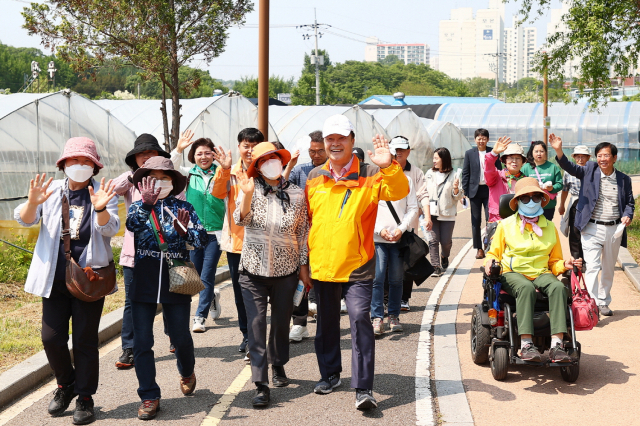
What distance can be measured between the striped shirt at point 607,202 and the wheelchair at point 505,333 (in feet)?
8.17

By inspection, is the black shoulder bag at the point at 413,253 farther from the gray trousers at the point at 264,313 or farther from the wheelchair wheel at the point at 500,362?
the gray trousers at the point at 264,313

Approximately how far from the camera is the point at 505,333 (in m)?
5.72

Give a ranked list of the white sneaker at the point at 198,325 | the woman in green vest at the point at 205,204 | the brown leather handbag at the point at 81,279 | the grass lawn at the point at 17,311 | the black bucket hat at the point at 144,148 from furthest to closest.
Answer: the white sneaker at the point at 198,325
the woman in green vest at the point at 205,204
the grass lawn at the point at 17,311
the black bucket hat at the point at 144,148
the brown leather handbag at the point at 81,279

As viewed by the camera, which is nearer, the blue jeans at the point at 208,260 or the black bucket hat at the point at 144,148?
the black bucket hat at the point at 144,148

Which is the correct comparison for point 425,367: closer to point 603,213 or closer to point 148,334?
point 148,334

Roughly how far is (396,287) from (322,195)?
2.39m

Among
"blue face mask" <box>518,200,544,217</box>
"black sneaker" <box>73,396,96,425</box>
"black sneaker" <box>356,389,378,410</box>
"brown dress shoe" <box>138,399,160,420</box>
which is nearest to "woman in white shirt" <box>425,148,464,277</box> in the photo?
"blue face mask" <box>518,200,544,217</box>

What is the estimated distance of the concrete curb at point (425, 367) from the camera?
4.91m

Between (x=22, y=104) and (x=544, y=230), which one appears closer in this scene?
(x=544, y=230)

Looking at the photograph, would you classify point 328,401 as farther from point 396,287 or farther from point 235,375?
point 396,287

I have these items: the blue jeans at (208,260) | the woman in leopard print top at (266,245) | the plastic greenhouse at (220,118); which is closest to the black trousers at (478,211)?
the blue jeans at (208,260)

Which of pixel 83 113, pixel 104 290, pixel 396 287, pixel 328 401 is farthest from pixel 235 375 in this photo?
pixel 83 113

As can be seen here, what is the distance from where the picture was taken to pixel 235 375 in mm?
5934

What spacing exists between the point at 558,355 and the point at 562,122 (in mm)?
43292
